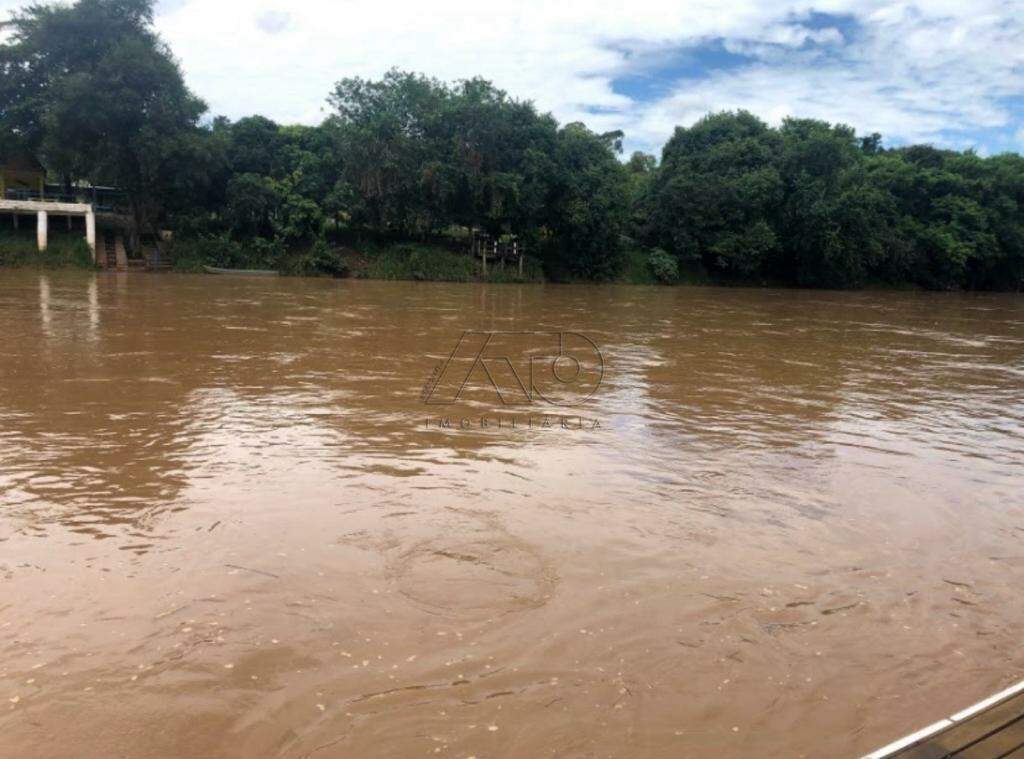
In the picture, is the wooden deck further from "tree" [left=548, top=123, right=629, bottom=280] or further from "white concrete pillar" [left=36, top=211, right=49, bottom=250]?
"white concrete pillar" [left=36, top=211, right=49, bottom=250]

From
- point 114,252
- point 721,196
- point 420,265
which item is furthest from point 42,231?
point 721,196

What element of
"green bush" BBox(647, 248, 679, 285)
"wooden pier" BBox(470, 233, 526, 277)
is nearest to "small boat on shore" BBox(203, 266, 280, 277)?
"wooden pier" BBox(470, 233, 526, 277)

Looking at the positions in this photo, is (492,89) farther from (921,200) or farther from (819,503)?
(819,503)

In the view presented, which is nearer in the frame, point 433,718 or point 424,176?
point 433,718

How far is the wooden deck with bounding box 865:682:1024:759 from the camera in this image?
6.81ft

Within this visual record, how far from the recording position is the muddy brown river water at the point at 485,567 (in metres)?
2.78

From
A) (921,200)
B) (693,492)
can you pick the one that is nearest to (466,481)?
(693,492)

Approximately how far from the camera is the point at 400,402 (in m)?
8.09

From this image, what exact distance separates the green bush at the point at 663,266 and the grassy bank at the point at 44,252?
26.1m

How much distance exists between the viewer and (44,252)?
30641mm

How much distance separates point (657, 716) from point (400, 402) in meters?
5.64

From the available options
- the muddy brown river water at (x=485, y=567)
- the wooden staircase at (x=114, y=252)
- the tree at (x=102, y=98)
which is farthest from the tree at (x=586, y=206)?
the muddy brown river water at (x=485, y=567)

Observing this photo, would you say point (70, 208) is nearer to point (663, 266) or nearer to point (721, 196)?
point (663, 266)

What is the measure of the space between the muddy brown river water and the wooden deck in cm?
21
